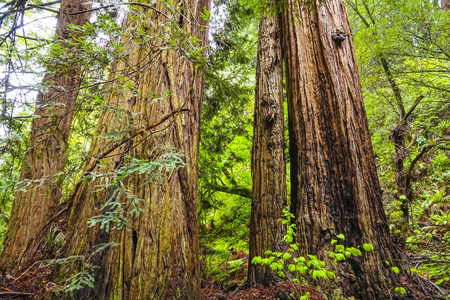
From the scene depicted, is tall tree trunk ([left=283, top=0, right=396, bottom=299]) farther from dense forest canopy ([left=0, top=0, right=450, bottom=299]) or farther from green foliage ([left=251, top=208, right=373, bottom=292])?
green foliage ([left=251, top=208, right=373, bottom=292])

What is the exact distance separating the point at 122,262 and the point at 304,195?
6.14ft

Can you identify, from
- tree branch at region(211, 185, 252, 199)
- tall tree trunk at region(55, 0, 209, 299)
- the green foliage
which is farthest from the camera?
tree branch at region(211, 185, 252, 199)

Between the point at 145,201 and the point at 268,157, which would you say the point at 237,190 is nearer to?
the point at 268,157

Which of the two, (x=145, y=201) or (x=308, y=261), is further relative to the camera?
(x=308, y=261)

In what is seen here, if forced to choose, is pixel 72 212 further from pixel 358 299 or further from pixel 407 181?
pixel 407 181

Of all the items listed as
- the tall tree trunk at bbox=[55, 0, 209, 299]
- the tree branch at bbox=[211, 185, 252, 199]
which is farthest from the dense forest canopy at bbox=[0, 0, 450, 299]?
the tree branch at bbox=[211, 185, 252, 199]

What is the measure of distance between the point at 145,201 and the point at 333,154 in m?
2.05

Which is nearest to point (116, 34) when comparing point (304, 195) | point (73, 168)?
point (73, 168)

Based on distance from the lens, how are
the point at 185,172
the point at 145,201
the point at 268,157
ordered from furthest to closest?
the point at 268,157 < the point at 185,172 < the point at 145,201

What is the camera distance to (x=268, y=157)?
125 inches

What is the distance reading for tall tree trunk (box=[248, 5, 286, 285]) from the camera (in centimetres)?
280

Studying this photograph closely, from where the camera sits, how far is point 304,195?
104 inches

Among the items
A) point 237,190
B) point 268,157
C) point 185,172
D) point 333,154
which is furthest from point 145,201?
point 237,190

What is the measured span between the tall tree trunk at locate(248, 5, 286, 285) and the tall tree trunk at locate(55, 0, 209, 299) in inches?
41.6
